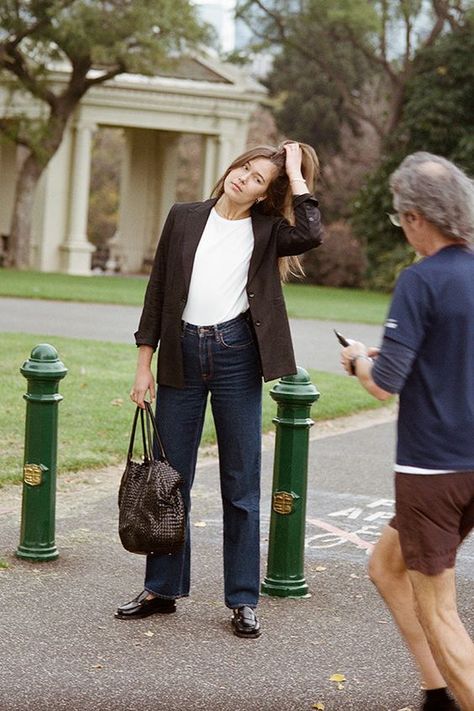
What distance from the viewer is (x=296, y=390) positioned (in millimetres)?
5652

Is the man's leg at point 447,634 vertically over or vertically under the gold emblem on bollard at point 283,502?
over

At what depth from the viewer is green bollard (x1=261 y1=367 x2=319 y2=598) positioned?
18.6ft

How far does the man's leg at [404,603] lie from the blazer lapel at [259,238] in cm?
127

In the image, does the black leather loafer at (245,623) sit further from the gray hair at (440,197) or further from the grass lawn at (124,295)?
the grass lawn at (124,295)

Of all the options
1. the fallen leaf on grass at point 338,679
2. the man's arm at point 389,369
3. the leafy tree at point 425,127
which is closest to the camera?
the man's arm at point 389,369

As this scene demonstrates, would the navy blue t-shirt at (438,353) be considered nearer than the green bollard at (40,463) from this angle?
Yes

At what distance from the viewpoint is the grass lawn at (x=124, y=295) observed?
906 inches

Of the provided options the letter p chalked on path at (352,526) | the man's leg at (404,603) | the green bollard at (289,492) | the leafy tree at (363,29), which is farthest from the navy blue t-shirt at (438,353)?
the leafy tree at (363,29)

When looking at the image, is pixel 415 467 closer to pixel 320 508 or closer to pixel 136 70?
pixel 320 508

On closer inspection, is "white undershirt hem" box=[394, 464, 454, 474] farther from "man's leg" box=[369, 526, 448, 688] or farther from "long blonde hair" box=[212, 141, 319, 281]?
"long blonde hair" box=[212, 141, 319, 281]

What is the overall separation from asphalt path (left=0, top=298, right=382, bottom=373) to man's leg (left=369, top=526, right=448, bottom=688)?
10.6 meters

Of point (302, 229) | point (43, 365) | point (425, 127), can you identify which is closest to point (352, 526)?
point (43, 365)

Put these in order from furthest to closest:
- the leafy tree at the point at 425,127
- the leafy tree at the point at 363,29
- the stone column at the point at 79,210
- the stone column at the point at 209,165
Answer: the stone column at the point at 209,165
the stone column at the point at 79,210
the leafy tree at the point at 425,127
the leafy tree at the point at 363,29

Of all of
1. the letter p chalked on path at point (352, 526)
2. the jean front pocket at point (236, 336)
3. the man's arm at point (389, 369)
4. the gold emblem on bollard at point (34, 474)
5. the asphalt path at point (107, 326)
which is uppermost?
the man's arm at point (389, 369)
